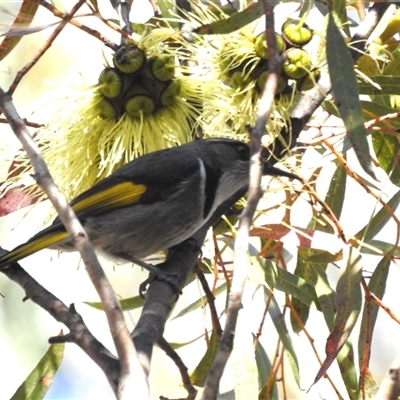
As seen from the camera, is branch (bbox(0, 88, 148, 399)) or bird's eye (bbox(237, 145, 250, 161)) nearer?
branch (bbox(0, 88, 148, 399))

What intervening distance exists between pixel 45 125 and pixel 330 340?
35.4 inches

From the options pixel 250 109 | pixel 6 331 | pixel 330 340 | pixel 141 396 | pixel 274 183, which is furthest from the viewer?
pixel 6 331

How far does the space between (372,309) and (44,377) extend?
2.81 feet

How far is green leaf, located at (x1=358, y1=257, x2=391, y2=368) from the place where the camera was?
1.84m

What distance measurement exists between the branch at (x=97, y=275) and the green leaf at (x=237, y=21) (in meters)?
0.49

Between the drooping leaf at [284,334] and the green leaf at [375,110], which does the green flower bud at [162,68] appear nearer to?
the green leaf at [375,110]

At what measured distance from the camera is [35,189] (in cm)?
217

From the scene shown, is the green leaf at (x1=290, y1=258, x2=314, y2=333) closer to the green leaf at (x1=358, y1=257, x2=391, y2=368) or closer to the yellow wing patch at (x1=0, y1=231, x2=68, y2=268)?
the green leaf at (x1=358, y1=257, x2=391, y2=368)

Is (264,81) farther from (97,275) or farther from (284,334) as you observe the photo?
(97,275)

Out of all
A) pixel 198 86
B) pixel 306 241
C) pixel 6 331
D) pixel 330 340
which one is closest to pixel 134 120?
pixel 198 86

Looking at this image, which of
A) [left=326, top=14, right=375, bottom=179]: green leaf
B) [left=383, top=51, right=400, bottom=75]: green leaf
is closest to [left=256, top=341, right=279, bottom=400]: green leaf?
[left=383, top=51, right=400, bottom=75]: green leaf

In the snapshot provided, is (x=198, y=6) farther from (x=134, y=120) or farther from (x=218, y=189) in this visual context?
(x=218, y=189)

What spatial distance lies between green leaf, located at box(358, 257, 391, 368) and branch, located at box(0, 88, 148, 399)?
81cm

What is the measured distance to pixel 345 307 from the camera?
66.6 inches
